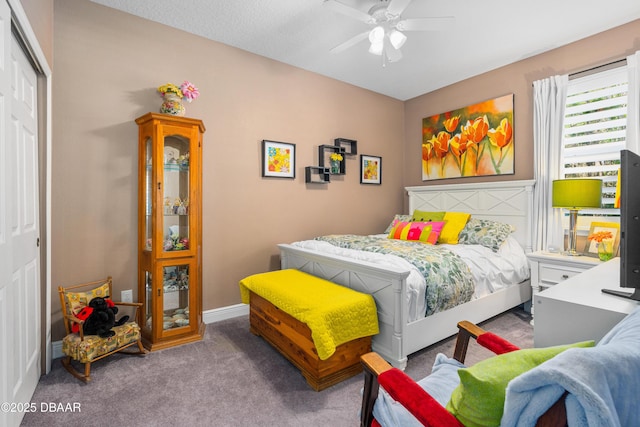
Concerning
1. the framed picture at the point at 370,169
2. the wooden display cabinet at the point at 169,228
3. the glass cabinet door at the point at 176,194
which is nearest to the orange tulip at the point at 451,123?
the framed picture at the point at 370,169

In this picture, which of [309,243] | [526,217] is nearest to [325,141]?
[309,243]

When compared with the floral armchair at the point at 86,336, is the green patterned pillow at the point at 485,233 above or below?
above

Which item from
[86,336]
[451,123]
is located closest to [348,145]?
[451,123]

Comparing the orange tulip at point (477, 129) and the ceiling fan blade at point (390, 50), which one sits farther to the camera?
the orange tulip at point (477, 129)

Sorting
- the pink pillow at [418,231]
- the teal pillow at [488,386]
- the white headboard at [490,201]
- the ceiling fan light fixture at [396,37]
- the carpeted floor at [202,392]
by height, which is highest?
the ceiling fan light fixture at [396,37]

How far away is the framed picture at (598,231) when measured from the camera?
2.78m

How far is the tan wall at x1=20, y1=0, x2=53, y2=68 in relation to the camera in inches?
71.2

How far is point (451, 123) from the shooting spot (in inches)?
163

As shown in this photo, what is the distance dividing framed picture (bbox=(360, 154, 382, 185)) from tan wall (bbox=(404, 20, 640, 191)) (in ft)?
1.93

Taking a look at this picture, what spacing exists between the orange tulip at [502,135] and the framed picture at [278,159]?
2.43 meters

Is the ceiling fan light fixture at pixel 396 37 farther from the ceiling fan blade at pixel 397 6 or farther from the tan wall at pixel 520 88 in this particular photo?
the tan wall at pixel 520 88

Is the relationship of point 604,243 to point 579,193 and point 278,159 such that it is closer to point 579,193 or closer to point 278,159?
point 579,193

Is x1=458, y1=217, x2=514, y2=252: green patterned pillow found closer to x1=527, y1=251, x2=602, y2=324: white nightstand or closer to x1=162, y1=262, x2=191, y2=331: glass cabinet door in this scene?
x1=527, y1=251, x2=602, y2=324: white nightstand

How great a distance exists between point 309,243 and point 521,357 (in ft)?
7.77
